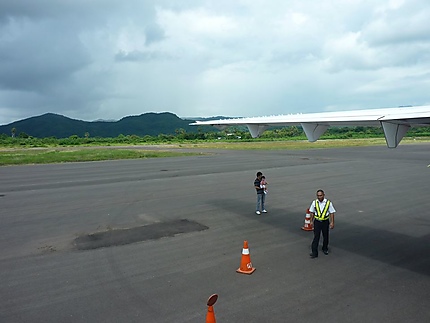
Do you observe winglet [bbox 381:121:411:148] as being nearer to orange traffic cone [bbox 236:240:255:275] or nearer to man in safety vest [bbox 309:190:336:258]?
man in safety vest [bbox 309:190:336:258]

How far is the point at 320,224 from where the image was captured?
27.5 feet

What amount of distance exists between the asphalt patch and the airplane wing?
3.52 m

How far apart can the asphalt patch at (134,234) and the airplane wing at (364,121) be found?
3.52 metres

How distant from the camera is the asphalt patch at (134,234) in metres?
9.36

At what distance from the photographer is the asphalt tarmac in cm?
577

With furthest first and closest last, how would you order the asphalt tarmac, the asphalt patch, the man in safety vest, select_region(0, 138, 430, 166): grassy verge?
select_region(0, 138, 430, 166): grassy verge, the asphalt patch, the man in safety vest, the asphalt tarmac

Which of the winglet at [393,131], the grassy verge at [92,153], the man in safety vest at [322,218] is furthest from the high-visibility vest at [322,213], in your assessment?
the grassy verge at [92,153]

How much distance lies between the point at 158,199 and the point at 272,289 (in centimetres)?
969

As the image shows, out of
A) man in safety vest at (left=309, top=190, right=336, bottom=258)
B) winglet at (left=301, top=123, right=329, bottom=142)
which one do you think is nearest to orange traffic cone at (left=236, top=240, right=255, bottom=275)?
man in safety vest at (left=309, top=190, right=336, bottom=258)

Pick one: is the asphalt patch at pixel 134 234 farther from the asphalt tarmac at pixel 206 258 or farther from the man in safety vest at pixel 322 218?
the man in safety vest at pixel 322 218

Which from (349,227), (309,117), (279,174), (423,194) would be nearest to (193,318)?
(309,117)

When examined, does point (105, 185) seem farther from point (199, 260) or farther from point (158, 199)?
point (199, 260)

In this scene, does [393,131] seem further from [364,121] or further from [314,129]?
[314,129]

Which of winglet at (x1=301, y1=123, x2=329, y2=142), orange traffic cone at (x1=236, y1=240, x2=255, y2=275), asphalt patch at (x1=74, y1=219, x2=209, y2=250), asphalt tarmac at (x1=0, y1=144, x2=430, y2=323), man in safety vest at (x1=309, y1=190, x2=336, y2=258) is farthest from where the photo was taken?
asphalt patch at (x1=74, y1=219, x2=209, y2=250)
